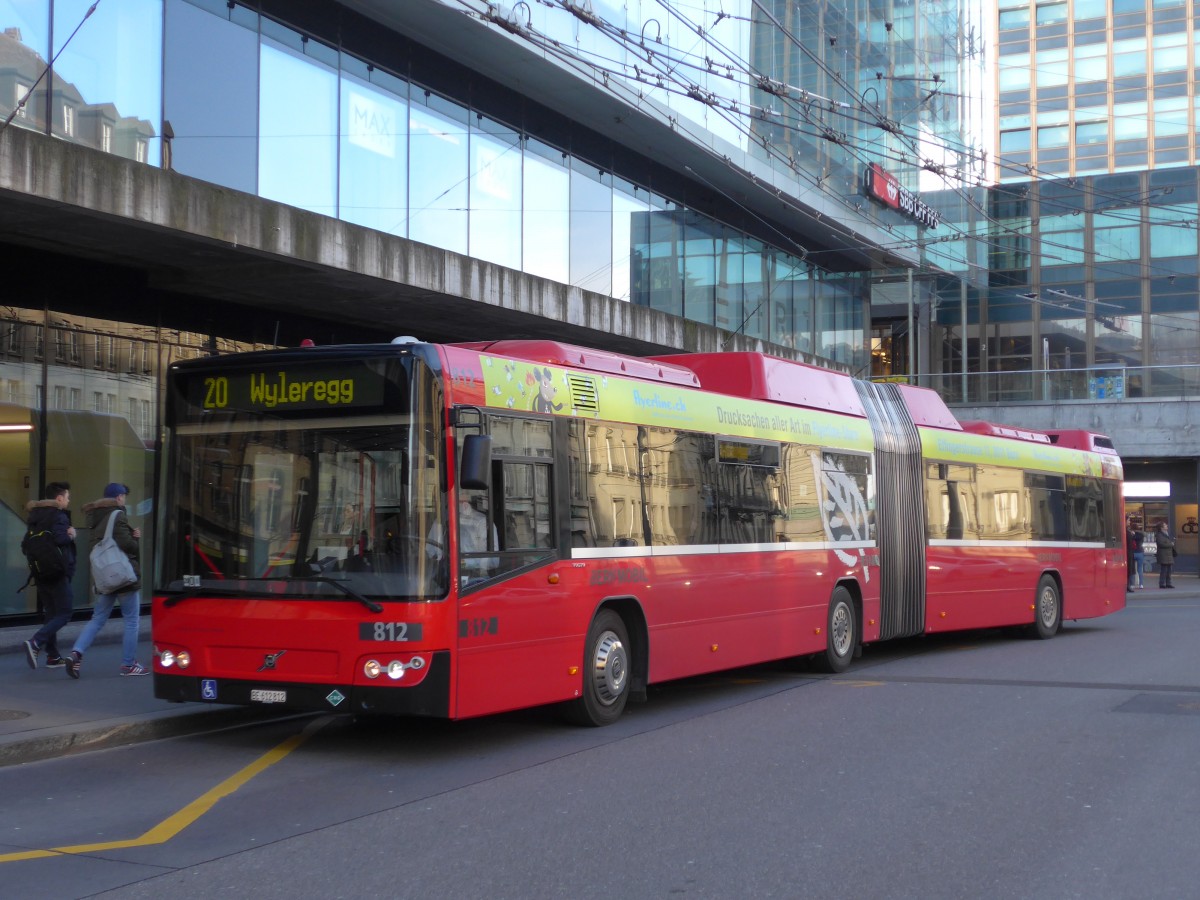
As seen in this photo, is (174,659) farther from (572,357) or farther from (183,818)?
(572,357)

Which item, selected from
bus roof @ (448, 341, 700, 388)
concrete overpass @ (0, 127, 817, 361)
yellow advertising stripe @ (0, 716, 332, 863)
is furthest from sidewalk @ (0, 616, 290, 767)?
concrete overpass @ (0, 127, 817, 361)

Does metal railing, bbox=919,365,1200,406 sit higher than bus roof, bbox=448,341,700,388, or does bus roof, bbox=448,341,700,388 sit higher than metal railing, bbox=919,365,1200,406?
metal railing, bbox=919,365,1200,406

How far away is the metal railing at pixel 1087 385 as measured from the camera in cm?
3709

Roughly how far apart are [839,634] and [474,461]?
717cm

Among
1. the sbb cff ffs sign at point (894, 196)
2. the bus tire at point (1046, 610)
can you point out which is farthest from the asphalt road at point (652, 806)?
the sbb cff ffs sign at point (894, 196)

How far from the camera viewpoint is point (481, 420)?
346 inches

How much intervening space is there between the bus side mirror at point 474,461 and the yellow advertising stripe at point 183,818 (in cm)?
231

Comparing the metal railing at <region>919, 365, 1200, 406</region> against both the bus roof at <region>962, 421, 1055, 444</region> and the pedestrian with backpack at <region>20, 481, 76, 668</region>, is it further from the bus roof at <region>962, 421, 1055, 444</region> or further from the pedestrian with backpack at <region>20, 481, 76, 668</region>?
the pedestrian with backpack at <region>20, 481, 76, 668</region>

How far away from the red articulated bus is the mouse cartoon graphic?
0.02 m

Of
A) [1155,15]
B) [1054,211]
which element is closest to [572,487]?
[1054,211]

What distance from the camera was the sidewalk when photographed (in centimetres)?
894

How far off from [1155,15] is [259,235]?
7746cm

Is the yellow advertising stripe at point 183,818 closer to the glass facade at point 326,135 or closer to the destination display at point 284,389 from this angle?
the destination display at point 284,389

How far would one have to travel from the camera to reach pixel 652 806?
744 cm
